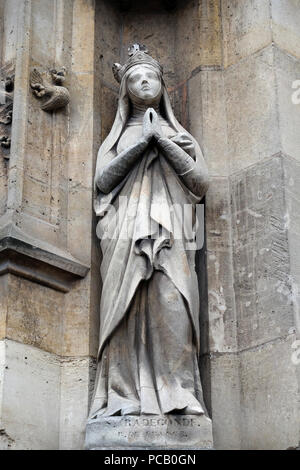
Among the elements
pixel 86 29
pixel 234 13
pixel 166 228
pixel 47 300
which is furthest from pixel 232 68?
pixel 47 300

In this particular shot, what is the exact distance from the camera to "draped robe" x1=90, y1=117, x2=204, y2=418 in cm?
637

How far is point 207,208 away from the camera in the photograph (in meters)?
7.28

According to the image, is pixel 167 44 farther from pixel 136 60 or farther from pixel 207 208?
pixel 207 208

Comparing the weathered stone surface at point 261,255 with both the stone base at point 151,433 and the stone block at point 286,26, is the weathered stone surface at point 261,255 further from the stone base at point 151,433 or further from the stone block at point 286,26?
the stone block at point 286,26

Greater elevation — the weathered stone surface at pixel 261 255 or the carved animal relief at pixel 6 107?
the carved animal relief at pixel 6 107

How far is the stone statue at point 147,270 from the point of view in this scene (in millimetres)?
6402

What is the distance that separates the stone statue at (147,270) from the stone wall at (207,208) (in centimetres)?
25

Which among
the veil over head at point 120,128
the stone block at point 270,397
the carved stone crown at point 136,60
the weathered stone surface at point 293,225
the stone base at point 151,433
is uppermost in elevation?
the carved stone crown at point 136,60

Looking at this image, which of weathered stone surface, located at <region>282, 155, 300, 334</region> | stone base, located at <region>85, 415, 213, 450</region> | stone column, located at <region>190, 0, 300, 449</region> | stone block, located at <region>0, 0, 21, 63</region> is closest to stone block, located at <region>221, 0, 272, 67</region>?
stone column, located at <region>190, 0, 300, 449</region>

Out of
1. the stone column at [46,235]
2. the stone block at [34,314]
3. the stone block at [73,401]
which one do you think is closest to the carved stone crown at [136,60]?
the stone column at [46,235]

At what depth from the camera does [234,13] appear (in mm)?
7793

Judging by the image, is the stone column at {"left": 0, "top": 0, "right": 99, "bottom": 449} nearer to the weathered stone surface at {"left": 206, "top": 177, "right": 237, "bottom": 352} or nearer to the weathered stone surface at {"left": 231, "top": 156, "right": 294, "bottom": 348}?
the weathered stone surface at {"left": 206, "top": 177, "right": 237, "bottom": 352}

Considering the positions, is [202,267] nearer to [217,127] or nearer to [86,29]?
[217,127]

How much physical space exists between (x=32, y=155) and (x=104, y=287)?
107 centimetres
